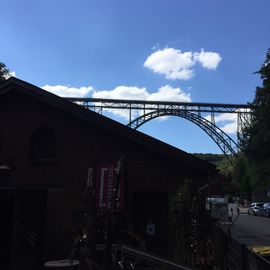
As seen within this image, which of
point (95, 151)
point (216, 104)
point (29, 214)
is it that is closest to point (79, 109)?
point (95, 151)

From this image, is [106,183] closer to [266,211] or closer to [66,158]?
[66,158]

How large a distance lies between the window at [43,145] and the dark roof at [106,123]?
0.98 meters

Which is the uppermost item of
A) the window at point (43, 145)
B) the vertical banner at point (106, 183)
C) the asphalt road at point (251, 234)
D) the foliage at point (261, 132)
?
the foliage at point (261, 132)

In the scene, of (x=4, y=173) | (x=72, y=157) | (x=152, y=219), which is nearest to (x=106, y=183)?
(x=72, y=157)

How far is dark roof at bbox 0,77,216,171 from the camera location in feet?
44.8

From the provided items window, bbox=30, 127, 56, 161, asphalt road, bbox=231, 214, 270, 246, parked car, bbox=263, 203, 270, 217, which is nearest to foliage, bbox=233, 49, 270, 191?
asphalt road, bbox=231, 214, 270, 246

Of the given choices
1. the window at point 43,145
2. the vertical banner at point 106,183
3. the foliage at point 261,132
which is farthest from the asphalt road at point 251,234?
the window at point 43,145

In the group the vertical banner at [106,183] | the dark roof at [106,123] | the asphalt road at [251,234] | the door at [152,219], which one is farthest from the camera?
the asphalt road at [251,234]

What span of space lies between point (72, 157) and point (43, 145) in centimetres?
111

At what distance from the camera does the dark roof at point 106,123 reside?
538 inches

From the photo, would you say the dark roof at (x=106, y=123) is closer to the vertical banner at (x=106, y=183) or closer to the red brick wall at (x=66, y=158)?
the red brick wall at (x=66, y=158)

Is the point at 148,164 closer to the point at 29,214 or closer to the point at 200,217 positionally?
the point at 29,214

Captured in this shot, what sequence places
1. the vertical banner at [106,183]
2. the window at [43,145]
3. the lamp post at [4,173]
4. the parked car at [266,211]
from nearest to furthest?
the lamp post at [4,173] → the vertical banner at [106,183] → the window at [43,145] → the parked car at [266,211]

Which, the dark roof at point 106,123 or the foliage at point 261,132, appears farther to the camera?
the foliage at point 261,132
